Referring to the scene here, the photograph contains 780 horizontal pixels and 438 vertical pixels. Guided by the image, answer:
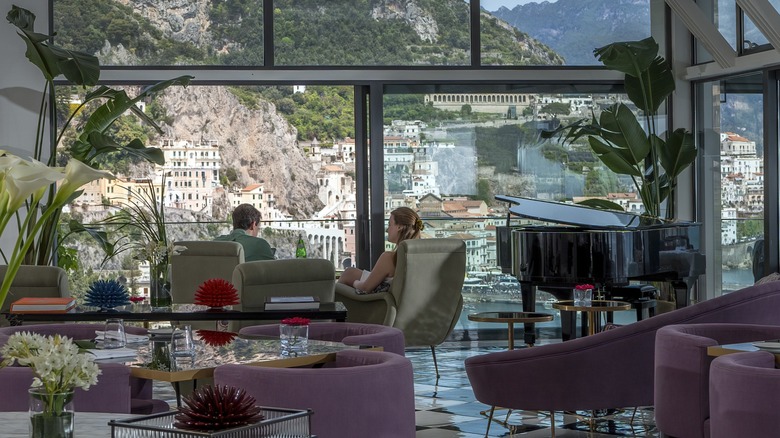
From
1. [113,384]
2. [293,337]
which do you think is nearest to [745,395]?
[293,337]

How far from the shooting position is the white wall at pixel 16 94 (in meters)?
8.86

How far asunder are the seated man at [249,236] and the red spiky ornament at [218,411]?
552cm

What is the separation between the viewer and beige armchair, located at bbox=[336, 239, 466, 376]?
709 centimetres

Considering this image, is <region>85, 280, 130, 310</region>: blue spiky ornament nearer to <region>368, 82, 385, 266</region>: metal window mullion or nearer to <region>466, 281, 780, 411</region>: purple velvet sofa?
<region>466, 281, 780, 411</region>: purple velvet sofa

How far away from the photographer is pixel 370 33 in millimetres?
9531

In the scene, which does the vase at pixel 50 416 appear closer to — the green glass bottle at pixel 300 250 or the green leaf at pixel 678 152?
the green glass bottle at pixel 300 250

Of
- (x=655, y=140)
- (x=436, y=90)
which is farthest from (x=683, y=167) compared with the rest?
(x=436, y=90)

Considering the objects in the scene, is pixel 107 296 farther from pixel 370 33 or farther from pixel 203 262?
pixel 370 33

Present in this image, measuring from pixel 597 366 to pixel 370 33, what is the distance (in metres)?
5.38

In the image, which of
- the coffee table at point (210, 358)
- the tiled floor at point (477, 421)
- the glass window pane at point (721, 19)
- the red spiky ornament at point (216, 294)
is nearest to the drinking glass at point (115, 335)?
the coffee table at point (210, 358)

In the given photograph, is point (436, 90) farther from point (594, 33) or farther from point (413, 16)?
point (594, 33)

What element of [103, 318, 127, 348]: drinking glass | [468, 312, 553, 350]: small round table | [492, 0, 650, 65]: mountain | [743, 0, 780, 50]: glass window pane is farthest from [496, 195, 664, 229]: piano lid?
[103, 318, 127, 348]: drinking glass

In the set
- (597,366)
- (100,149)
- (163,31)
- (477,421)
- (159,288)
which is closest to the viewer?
(597,366)

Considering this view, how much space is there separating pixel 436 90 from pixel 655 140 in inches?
75.8
